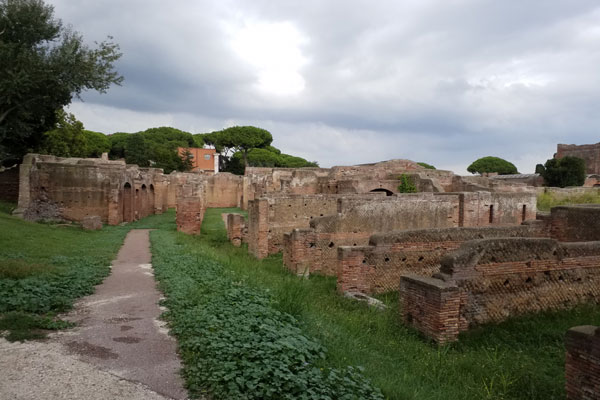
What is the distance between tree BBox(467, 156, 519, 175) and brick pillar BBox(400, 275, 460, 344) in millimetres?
66361

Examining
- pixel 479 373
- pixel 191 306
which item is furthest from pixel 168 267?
pixel 479 373

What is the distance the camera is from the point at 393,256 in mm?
9492

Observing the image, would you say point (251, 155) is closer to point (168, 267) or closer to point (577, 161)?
point (577, 161)

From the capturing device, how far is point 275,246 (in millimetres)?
15227

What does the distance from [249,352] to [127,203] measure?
71.9 ft

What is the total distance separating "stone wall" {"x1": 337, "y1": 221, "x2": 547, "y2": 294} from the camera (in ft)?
30.4

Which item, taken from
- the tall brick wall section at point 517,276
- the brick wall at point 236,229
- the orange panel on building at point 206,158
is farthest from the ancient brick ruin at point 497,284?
the orange panel on building at point 206,158

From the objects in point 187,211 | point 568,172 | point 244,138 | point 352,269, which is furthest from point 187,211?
point 244,138

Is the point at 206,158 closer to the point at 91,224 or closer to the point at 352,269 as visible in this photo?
the point at 91,224

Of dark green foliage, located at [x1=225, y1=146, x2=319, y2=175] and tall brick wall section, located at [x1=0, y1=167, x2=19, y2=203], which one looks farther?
dark green foliage, located at [x1=225, y1=146, x2=319, y2=175]

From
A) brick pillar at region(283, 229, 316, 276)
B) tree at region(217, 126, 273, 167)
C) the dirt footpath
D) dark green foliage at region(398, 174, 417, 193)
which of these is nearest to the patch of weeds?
the dirt footpath

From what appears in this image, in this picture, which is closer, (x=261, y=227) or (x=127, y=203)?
(x=261, y=227)

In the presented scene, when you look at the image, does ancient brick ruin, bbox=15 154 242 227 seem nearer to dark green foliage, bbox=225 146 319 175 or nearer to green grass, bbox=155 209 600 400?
green grass, bbox=155 209 600 400

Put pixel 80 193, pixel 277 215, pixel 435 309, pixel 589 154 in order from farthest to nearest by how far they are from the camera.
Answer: pixel 589 154, pixel 80 193, pixel 277 215, pixel 435 309
